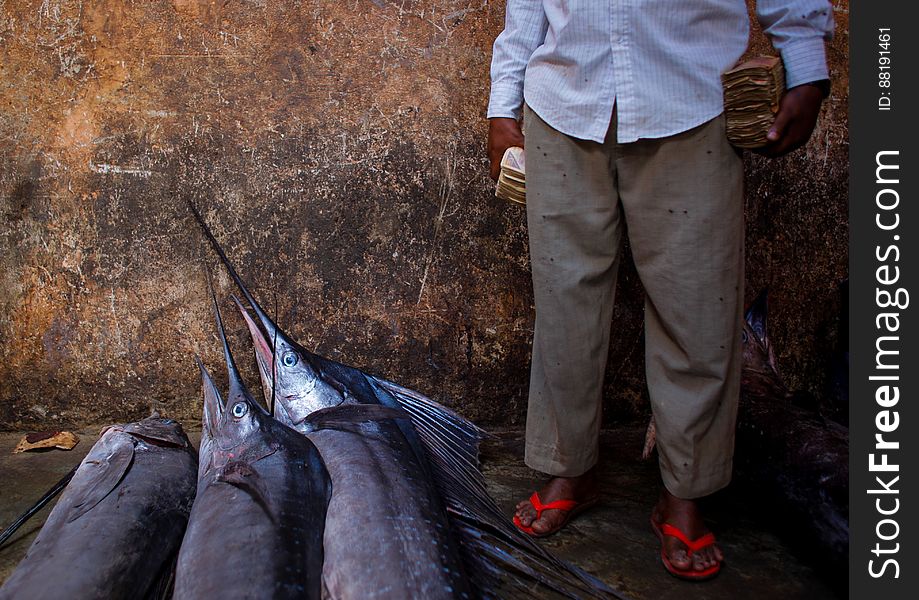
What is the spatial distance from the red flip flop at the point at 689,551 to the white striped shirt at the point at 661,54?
106cm

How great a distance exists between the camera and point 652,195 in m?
1.84

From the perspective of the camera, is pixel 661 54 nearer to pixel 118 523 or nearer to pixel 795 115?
pixel 795 115

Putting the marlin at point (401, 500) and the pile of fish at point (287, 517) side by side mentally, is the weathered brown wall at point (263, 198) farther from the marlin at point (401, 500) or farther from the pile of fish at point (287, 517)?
the pile of fish at point (287, 517)

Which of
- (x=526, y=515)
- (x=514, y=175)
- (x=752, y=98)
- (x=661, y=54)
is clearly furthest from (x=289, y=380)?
(x=752, y=98)

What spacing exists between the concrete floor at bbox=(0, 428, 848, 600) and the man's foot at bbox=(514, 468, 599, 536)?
0.12 ft

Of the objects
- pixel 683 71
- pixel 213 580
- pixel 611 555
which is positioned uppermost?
pixel 683 71

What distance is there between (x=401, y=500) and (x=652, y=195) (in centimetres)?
100

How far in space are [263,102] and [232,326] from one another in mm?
864

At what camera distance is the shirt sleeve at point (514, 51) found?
2014 mm

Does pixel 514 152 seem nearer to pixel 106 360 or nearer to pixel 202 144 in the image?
pixel 202 144

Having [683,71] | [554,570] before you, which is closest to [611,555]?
[554,570]

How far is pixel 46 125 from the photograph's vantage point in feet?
8.89

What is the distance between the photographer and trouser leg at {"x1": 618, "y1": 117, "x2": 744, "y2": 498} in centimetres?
179

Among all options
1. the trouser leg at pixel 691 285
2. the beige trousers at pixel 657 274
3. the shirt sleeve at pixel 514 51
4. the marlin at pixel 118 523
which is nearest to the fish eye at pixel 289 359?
the marlin at pixel 118 523
